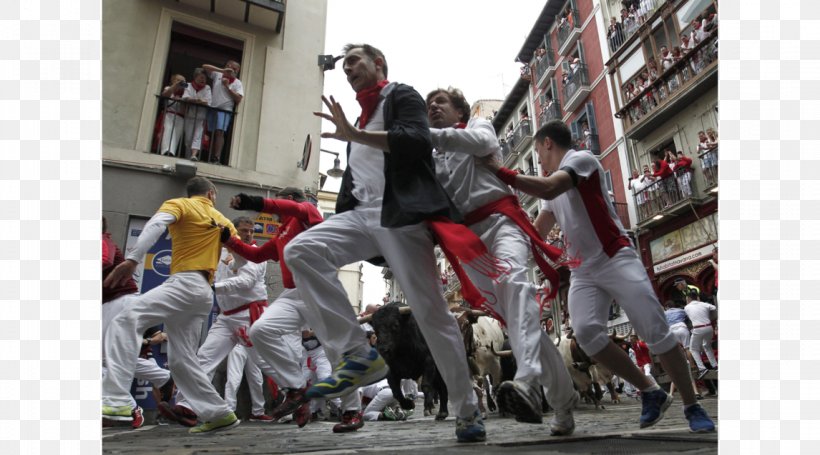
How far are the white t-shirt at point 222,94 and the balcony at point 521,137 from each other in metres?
22.9

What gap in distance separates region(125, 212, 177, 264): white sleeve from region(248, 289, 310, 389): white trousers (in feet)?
3.93

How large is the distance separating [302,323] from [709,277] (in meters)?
16.6

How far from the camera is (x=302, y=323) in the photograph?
4918 millimetres

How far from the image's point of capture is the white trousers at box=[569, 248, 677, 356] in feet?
9.75

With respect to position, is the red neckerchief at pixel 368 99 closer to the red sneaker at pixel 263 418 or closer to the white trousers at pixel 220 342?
the white trousers at pixel 220 342

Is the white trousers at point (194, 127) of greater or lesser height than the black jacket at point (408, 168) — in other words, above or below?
above

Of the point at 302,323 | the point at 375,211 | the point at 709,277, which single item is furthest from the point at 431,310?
the point at 709,277

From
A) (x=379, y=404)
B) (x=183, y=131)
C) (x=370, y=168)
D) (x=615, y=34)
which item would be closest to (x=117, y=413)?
(x=370, y=168)

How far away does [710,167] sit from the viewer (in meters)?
17.0

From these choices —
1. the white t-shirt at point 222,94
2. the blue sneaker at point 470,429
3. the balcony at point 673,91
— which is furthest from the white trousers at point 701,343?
the balcony at point 673,91

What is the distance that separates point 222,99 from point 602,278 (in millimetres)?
8891

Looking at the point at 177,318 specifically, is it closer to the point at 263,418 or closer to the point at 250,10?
the point at 263,418

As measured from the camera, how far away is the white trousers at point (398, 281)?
272cm

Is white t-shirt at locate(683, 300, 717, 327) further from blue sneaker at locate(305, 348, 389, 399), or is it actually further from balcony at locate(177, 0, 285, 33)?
balcony at locate(177, 0, 285, 33)
